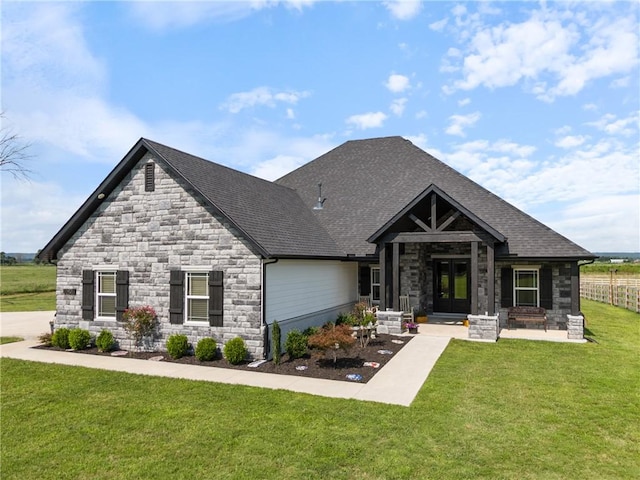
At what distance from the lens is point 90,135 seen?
15.4m

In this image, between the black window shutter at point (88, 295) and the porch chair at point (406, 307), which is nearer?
the black window shutter at point (88, 295)

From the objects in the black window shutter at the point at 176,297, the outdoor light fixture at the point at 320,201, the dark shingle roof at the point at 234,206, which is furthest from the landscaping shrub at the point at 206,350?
the outdoor light fixture at the point at 320,201

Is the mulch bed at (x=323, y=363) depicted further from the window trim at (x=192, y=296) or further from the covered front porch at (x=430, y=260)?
the covered front porch at (x=430, y=260)

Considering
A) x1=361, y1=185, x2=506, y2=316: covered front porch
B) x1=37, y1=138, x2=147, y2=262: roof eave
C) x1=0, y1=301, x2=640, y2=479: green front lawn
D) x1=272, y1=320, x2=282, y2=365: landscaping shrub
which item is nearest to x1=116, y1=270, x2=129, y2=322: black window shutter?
x1=37, y1=138, x2=147, y2=262: roof eave

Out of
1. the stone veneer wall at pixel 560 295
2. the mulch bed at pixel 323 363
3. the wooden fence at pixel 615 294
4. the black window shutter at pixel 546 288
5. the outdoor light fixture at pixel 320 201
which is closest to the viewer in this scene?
the mulch bed at pixel 323 363

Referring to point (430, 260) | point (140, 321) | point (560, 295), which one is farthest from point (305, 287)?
point (560, 295)

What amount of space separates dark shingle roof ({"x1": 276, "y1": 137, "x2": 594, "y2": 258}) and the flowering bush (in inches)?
323

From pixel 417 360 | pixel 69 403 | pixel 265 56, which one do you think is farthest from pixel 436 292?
pixel 69 403

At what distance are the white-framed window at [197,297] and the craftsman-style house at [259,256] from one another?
34 millimetres

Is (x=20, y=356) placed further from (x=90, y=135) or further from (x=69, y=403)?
(x=90, y=135)

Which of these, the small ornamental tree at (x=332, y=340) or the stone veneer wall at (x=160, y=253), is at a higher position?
the stone veneer wall at (x=160, y=253)

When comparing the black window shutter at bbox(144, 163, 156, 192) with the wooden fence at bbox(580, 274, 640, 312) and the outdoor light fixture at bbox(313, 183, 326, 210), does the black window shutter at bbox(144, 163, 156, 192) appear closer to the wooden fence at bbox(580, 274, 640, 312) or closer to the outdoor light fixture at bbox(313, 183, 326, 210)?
the outdoor light fixture at bbox(313, 183, 326, 210)

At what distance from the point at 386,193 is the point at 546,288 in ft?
27.1

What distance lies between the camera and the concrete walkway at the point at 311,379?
340 inches
